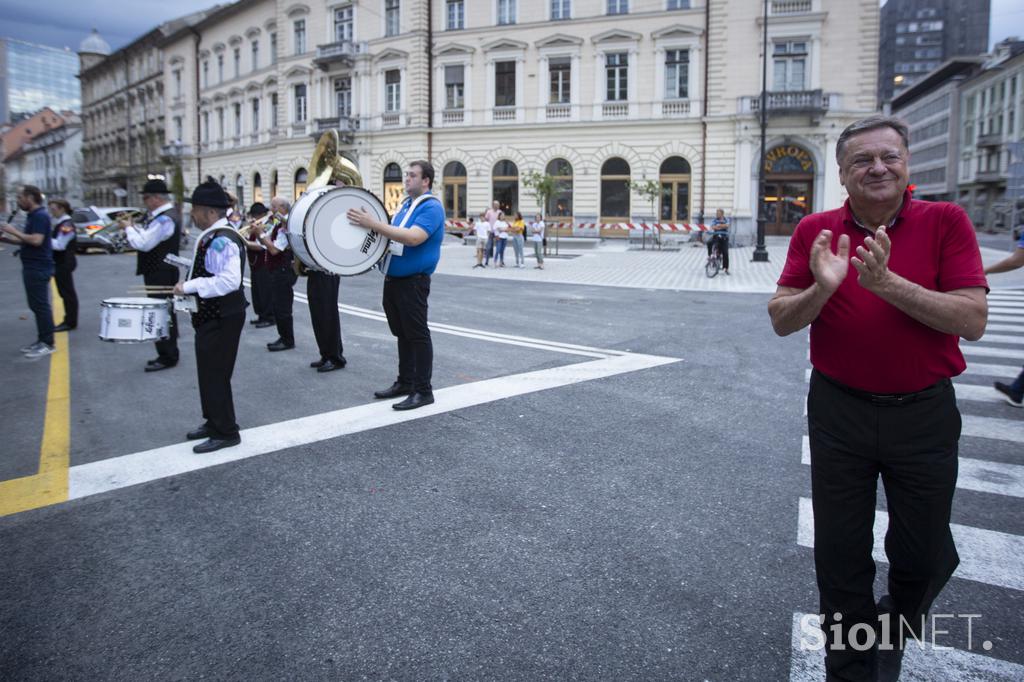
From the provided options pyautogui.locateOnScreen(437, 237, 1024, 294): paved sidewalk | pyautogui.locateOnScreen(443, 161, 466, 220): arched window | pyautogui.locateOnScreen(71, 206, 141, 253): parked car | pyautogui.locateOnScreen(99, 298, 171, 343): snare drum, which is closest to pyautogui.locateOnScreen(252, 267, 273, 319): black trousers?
pyautogui.locateOnScreen(99, 298, 171, 343): snare drum

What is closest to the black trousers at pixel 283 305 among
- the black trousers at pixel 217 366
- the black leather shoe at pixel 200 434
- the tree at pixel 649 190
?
the black leather shoe at pixel 200 434

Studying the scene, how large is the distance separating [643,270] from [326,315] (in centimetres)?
1512

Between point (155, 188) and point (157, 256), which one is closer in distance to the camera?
point (155, 188)

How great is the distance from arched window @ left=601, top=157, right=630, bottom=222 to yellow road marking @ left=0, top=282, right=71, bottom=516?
109 feet

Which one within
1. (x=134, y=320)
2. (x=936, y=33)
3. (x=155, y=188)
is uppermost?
(x=936, y=33)

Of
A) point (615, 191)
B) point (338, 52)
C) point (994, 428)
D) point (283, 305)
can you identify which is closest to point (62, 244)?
point (283, 305)

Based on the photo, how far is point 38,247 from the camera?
9.08m

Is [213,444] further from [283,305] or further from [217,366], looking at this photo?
[283,305]

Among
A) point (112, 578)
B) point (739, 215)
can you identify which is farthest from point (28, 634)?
point (739, 215)

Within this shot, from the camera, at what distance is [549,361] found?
28.0 feet

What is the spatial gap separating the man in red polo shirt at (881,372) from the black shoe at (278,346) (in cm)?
777

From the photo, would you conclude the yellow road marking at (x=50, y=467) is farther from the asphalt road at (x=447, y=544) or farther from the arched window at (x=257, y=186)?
the arched window at (x=257, y=186)

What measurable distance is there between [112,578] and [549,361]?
563 centimetres

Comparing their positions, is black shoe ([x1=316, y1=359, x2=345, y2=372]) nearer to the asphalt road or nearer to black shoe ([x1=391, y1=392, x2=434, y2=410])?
the asphalt road
